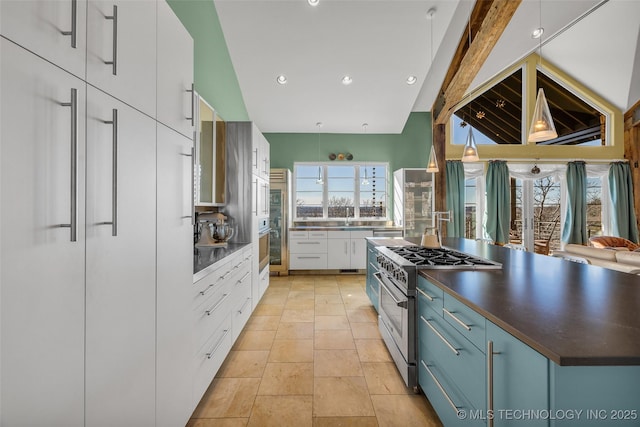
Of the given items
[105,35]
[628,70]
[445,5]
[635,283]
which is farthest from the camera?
[628,70]

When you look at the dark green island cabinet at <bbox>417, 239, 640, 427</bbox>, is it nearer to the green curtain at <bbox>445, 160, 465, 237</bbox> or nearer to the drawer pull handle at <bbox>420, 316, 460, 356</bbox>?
the drawer pull handle at <bbox>420, 316, 460, 356</bbox>

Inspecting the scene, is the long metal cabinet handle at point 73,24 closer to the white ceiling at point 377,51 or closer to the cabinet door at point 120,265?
the cabinet door at point 120,265

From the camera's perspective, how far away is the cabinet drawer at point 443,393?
1.25m

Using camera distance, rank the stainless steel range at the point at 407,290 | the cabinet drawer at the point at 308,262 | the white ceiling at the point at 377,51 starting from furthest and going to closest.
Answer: the cabinet drawer at the point at 308,262
the white ceiling at the point at 377,51
the stainless steel range at the point at 407,290

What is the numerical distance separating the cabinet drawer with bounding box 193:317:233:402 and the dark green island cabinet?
54.0 inches

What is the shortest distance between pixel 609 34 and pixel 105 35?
21.7ft

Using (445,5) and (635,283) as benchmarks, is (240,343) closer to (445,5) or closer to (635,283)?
(635,283)

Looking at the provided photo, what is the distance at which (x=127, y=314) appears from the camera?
1.05 metres

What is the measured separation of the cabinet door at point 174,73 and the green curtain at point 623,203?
796cm

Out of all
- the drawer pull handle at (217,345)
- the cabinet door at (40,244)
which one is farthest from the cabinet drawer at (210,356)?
the cabinet door at (40,244)

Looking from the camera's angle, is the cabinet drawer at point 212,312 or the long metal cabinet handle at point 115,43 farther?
the cabinet drawer at point 212,312

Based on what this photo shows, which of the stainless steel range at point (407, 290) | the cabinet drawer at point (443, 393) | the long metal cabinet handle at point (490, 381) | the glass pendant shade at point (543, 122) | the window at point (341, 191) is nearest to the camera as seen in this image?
the long metal cabinet handle at point (490, 381)

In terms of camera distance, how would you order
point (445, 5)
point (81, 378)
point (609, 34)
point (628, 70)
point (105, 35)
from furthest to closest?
point (628, 70) < point (609, 34) < point (445, 5) < point (105, 35) < point (81, 378)

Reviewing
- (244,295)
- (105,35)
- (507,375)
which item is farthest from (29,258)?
(244,295)
